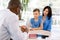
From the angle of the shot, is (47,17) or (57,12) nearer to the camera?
(47,17)

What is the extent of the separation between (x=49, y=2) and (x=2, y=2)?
1662 mm

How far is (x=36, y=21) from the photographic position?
13.6 feet

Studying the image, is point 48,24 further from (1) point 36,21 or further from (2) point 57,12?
(2) point 57,12

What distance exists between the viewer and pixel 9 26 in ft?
4.93

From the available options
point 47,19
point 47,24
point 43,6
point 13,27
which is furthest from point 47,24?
point 13,27

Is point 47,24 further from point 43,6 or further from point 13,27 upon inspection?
point 13,27

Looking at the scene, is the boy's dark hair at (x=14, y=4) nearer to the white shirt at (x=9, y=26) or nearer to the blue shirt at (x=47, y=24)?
the white shirt at (x=9, y=26)

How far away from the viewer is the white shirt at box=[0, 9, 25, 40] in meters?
1.50

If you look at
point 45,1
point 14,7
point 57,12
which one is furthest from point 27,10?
point 14,7

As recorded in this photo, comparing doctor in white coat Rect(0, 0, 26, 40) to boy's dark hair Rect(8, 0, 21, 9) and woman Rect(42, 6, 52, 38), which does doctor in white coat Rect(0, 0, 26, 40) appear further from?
woman Rect(42, 6, 52, 38)

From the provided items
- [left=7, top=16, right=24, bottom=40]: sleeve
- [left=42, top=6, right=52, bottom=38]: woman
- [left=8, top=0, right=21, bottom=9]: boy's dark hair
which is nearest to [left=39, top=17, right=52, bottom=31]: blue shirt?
[left=42, top=6, right=52, bottom=38]: woman

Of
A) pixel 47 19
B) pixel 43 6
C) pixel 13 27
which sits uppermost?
pixel 43 6

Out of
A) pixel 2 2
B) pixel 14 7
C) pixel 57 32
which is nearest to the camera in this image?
pixel 14 7

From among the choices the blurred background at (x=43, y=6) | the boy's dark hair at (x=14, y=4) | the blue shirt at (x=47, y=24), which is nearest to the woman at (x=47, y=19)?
the blue shirt at (x=47, y=24)
